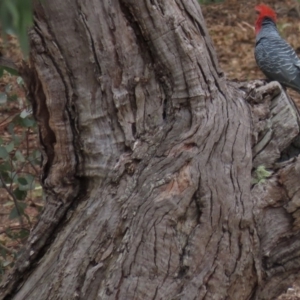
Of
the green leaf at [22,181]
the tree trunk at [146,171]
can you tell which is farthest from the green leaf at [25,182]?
the tree trunk at [146,171]

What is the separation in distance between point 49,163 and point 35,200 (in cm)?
221

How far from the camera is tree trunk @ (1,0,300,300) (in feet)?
6.26

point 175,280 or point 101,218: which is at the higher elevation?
point 101,218

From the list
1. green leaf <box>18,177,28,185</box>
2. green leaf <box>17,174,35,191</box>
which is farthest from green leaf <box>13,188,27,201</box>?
green leaf <box>18,177,28,185</box>

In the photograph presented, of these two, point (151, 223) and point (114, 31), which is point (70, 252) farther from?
point (114, 31)

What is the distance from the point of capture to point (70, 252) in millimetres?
1966

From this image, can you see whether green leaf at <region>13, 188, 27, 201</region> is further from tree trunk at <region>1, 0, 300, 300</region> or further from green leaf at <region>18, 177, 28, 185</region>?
tree trunk at <region>1, 0, 300, 300</region>

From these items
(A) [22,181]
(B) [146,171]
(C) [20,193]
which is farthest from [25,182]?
(B) [146,171]

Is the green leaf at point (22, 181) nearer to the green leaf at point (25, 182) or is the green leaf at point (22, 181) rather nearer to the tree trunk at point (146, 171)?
the green leaf at point (25, 182)

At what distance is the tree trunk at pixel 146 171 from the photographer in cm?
191

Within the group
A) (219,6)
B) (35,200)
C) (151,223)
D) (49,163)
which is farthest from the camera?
(219,6)

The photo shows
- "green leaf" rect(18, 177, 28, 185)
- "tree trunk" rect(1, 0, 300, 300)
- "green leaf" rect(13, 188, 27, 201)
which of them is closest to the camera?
"tree trunk" rect(1, 0, 300, 300)

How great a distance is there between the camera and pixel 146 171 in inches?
77.2

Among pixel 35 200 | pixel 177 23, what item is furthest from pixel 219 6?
pixel 177 23
